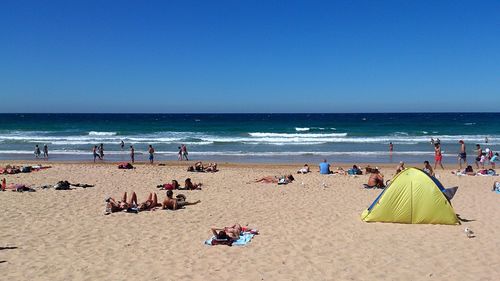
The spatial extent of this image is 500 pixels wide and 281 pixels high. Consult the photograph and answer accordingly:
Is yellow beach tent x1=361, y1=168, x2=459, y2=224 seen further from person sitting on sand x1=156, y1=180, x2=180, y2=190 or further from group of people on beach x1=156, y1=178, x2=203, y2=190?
person sitting on sand x1=156, y1=180, x2=180, y2=190

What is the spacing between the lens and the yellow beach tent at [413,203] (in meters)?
10.5

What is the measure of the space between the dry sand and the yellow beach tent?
0.29 meters

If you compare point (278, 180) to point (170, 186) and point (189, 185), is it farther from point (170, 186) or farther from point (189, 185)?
point (170, 186)

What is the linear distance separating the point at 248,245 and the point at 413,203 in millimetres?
4296

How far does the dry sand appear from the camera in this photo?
7.54m

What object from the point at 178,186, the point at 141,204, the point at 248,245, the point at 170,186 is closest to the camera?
the point at 248,245

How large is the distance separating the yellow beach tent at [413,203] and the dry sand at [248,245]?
295 mm

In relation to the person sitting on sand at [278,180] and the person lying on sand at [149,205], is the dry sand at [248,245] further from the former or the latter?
the person sitting on sand at [278,180]

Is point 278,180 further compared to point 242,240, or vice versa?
point 278,180

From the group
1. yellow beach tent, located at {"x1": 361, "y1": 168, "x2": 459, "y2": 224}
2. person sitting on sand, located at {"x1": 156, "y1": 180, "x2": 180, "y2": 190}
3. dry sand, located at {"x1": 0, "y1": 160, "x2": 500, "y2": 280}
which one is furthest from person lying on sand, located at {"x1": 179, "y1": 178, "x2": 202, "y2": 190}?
yellow beach tent, located at {"x1": 361, "y1": 168, "x2": 459, "y2": 224}

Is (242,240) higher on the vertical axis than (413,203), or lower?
lower

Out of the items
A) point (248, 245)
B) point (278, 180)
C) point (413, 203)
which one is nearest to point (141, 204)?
point (248, 245)

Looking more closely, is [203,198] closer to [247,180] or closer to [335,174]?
[247,180]

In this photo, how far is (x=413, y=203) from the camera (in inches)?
418
